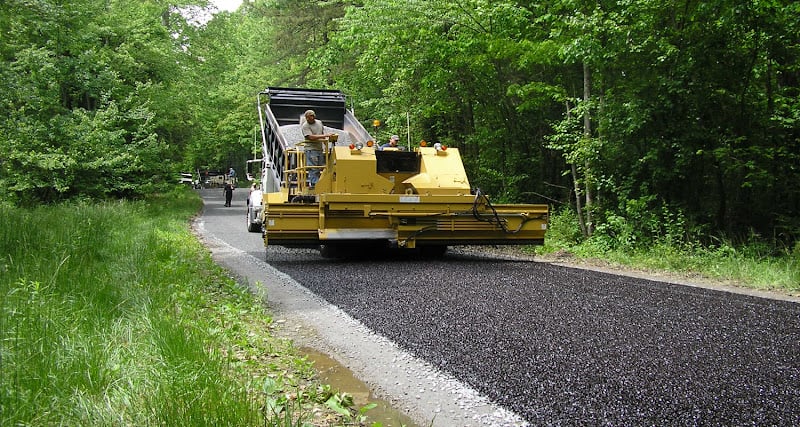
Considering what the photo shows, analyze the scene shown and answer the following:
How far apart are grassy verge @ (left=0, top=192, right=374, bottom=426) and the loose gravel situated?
36.8 inches

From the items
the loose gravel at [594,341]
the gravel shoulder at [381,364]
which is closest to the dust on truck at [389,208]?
the loose gravel at [594,341]

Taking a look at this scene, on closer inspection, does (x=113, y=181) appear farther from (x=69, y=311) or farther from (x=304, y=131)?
(x=69, y=311)

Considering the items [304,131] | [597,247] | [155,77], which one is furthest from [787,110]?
[155,77]

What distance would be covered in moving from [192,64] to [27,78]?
1539 centimetres

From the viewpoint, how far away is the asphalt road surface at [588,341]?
3000 millimetres

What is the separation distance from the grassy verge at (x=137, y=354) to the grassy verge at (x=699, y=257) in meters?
5.62

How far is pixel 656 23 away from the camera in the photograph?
9508mm

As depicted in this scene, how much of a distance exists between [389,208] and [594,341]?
4715 mm

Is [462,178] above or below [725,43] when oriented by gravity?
below

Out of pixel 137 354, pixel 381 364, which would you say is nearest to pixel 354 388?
pixel 381 364

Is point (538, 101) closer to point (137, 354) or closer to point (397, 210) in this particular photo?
point (397, 210)

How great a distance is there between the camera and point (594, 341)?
163 inches

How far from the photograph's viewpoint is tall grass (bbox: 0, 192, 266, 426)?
97.6 inches

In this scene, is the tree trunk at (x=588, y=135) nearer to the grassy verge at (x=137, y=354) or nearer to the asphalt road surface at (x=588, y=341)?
the asphalt road surface at (x=588, y=341)
